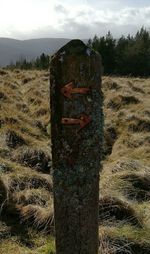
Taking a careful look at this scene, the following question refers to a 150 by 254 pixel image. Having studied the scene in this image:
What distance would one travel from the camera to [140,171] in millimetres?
8148

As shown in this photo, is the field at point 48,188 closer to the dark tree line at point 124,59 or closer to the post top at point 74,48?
the post top at point 74,48

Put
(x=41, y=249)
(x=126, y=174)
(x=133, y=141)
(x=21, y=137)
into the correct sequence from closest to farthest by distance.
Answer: (x=41, y=249) → (x=126, y=174) → (x=21, y=137) → (x=133, y=141)

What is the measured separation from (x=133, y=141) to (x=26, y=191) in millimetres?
5142

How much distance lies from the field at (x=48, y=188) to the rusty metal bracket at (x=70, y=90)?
0.55 meters

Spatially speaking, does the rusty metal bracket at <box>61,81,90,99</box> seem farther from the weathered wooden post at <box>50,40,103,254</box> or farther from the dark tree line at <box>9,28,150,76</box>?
the dark tree line at <box>9,28,150,76</box>

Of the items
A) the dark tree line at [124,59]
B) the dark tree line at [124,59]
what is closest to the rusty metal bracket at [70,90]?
the dark tree line at [124,59]

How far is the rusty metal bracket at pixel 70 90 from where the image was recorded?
3.73m

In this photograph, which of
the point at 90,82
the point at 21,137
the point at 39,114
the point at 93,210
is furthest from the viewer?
the point at 39,114

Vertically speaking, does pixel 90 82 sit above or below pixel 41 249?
above

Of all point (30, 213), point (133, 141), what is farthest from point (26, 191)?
point (133, 141)

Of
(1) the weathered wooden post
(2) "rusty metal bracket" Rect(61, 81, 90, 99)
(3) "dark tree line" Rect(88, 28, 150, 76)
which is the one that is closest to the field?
(1) the weathered wooden post

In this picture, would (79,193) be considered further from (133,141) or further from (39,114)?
(39,114)

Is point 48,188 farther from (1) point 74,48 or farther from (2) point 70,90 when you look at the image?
(1) point 74,48

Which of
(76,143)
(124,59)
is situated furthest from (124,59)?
(76,143)
